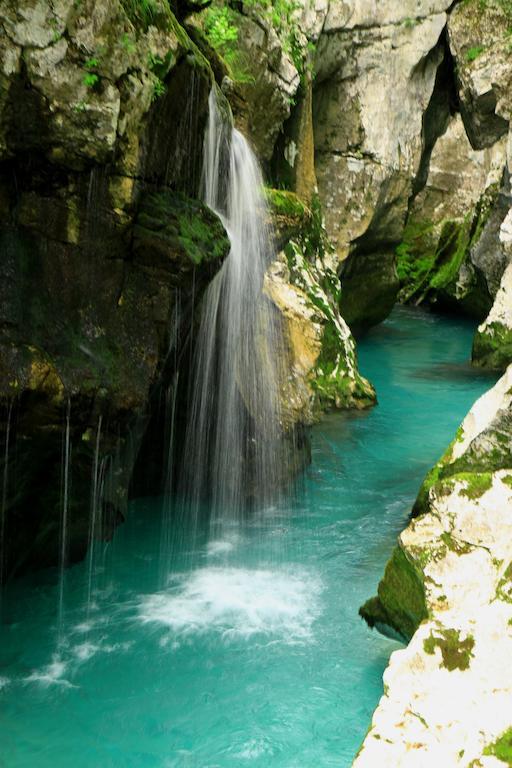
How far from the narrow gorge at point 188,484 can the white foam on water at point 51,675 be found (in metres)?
0.02

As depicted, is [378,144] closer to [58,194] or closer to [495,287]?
[495,287]

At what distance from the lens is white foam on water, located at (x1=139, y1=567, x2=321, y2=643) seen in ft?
→ 22.5

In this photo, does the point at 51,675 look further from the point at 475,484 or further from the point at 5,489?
the point at 475,484

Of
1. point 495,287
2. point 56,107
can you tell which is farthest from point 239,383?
point 495,287

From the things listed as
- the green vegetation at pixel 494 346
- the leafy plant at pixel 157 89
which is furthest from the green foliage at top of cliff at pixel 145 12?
the green vegetation at pixel 494 346

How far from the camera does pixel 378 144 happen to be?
54.9 ft

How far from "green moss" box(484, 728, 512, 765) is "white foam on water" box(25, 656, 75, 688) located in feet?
11.2

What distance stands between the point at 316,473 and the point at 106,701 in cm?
523

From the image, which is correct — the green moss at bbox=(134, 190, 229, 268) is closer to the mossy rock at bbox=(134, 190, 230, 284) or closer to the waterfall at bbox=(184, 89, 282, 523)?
the mossy rock at bbox=(134, 190, 230, 284)

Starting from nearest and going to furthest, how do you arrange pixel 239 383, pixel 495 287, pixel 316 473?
pixel 239 383 < pixel 316 473 < pixel 495 287

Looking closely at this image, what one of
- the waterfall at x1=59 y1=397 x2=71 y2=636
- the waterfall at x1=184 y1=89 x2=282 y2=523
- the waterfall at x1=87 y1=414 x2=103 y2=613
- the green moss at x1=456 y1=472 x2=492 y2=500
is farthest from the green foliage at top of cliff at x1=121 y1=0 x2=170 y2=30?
the green moss at x1=456 y1=472 x2=492 y2=500

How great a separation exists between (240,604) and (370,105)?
1187 centimetres

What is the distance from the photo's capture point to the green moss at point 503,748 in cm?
364

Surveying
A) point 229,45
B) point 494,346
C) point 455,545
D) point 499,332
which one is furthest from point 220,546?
point 494,346
